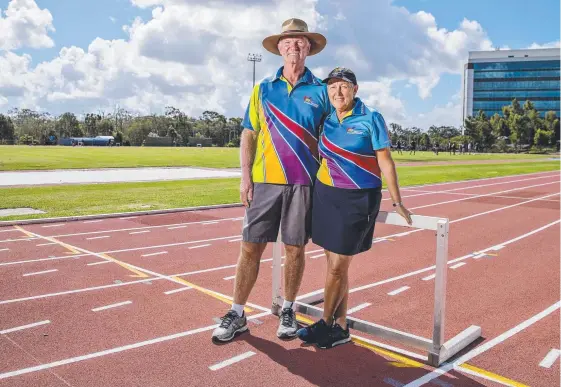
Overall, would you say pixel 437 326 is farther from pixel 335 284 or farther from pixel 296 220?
pixel 296 220

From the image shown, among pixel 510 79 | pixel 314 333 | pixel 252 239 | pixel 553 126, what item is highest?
pixel 510 79

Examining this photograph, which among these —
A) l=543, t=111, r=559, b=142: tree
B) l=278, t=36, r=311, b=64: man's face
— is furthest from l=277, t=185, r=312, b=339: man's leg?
l=543, t=111, r=559, b=142: tree

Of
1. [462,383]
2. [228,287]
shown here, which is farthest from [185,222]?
[462,383]

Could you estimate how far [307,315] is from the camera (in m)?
5.23

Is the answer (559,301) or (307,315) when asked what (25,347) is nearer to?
(307,315)

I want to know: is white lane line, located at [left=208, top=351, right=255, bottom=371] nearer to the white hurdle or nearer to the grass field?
the white hurdle

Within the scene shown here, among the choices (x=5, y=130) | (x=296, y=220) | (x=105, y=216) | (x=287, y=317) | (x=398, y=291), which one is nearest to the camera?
(x=296, y=220)

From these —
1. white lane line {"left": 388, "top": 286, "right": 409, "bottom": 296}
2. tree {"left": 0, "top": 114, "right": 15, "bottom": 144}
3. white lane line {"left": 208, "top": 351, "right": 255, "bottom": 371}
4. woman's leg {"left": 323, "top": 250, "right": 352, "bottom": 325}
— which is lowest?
white lane line {"left": 388, "top": 286, "right": 409, "bottom": 296}

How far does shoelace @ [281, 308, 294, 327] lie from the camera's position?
462 cm

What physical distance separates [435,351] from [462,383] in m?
0.36

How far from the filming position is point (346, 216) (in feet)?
13.4

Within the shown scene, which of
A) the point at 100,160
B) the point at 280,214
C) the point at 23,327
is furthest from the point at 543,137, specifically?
the point at 23,327

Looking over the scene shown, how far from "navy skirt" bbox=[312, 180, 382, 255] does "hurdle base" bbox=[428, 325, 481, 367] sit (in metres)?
1.07

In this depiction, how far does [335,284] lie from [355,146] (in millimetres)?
1171
